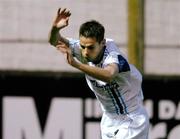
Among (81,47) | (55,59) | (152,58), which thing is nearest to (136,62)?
(152,58)

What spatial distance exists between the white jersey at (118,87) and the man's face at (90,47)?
0.33 feet

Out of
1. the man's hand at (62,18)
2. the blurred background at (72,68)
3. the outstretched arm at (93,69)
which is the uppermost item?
the man's hand at (62,18)

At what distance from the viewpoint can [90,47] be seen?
6.43m

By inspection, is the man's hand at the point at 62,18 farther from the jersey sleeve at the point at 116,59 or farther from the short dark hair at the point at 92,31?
the jersey sleeve at the point at 116,59

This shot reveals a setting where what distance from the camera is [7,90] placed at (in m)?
8.95

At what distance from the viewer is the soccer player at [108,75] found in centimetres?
641

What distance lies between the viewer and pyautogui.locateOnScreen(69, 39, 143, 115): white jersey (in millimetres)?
6625

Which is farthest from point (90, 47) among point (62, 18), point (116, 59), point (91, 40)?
point (62, 18)

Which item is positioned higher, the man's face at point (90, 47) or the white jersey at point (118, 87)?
the man's face at point (90, 47)

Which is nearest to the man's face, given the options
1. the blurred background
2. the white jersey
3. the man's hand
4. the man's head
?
the man's head

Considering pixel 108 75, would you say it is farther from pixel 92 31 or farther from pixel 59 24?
pixel 59 24

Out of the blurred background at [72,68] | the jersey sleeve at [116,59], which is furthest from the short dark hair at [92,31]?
the blurred background at [72,68]

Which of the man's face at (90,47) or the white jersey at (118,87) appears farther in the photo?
the white jersey at (118,87)

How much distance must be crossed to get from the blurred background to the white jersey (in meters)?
1.80
